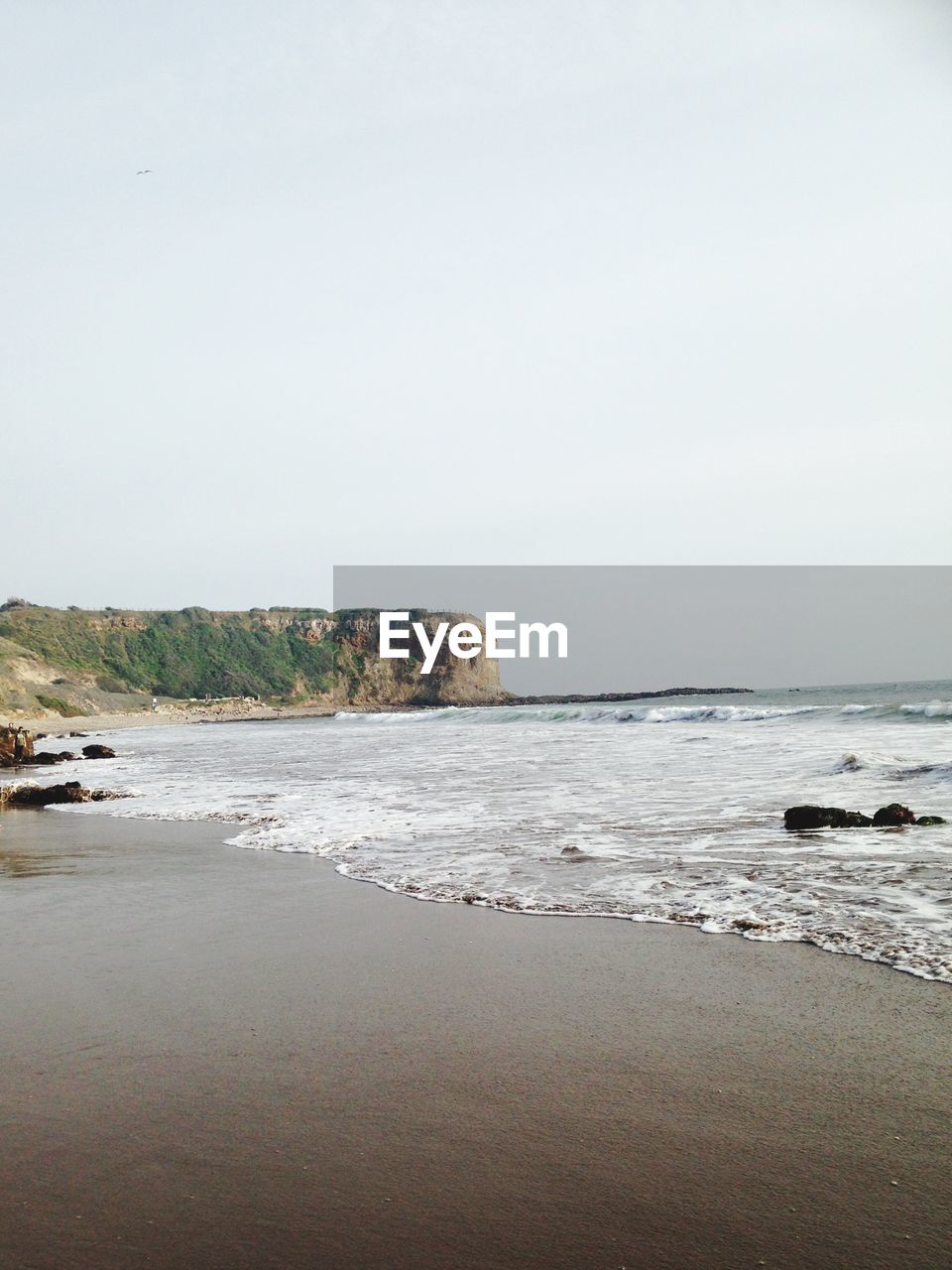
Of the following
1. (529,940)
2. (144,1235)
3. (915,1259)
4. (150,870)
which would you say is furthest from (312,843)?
(915,1259)

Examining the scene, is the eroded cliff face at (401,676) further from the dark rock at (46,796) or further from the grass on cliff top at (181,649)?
the dark rock at (46,796)

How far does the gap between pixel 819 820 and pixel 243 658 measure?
11314 cm

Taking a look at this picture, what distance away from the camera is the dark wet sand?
2.26 metres

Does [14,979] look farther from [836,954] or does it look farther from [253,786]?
[253,786]

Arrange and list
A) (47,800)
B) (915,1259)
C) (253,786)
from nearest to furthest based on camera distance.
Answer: (915,1259) < (47,800) < (253,786)

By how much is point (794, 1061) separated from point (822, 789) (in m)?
8.79

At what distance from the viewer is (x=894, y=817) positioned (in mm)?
8438

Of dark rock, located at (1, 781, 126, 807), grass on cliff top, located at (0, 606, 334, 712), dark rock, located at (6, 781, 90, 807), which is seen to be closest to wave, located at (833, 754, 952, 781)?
dark rock, located at (1, 781, 126, 807)

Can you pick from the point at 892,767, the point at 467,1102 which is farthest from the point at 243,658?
the point at 467,1102

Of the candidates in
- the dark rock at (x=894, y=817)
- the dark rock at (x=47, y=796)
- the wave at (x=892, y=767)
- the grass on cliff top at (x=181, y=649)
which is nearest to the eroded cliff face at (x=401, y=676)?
the grass on cliff top at (x=181, y=649)

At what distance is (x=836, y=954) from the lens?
4617mm

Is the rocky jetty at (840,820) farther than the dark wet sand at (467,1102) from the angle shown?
Yes

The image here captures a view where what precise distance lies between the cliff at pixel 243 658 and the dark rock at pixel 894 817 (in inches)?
2823

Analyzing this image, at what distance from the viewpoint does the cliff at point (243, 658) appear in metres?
93.4
